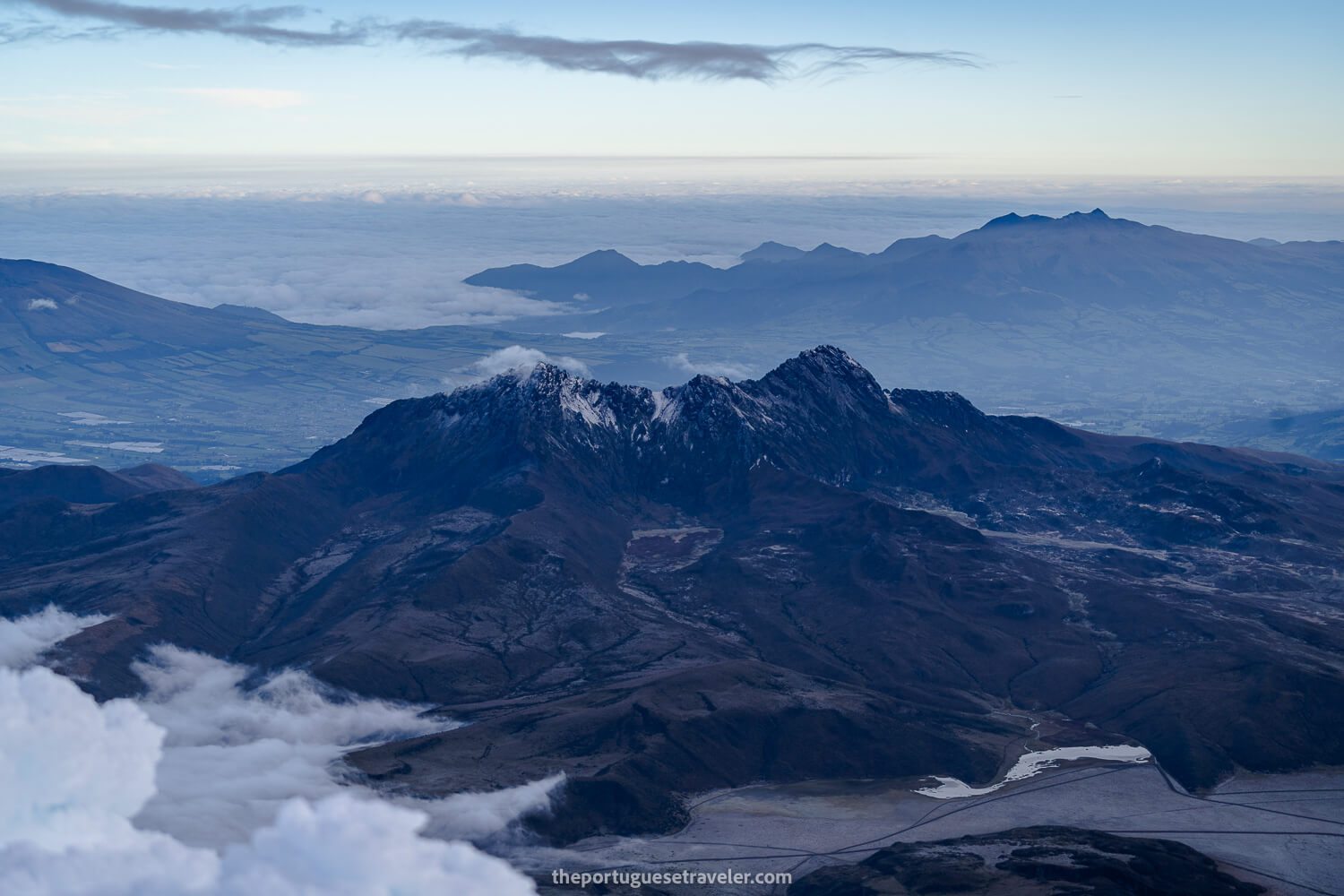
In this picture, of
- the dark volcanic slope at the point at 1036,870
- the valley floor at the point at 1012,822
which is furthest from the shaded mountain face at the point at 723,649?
the dark volcanic slope at the point at 1036,870

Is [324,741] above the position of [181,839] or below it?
below

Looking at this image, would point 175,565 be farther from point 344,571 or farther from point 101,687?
point 101,687

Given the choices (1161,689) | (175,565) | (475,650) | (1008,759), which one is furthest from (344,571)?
(1161,689)

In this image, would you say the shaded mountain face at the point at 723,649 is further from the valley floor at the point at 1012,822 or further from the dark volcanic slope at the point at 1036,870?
the dark volcanic slope at the point at 1036,870

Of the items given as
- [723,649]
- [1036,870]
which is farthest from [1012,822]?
[723,649]

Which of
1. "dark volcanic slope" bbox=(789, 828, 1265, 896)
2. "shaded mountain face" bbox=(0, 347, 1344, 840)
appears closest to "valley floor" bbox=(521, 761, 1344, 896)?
"shaded mountain face" bbox=(0, 347, 1344, 840)

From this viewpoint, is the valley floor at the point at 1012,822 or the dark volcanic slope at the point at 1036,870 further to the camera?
A: the valley floor at the point at 1012,822

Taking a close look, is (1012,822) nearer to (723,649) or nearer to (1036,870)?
(1036,870)

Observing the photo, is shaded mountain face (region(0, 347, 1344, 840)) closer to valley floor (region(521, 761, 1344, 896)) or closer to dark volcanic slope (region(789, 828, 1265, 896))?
valley floor (region(521, 761, 1344, 896))
